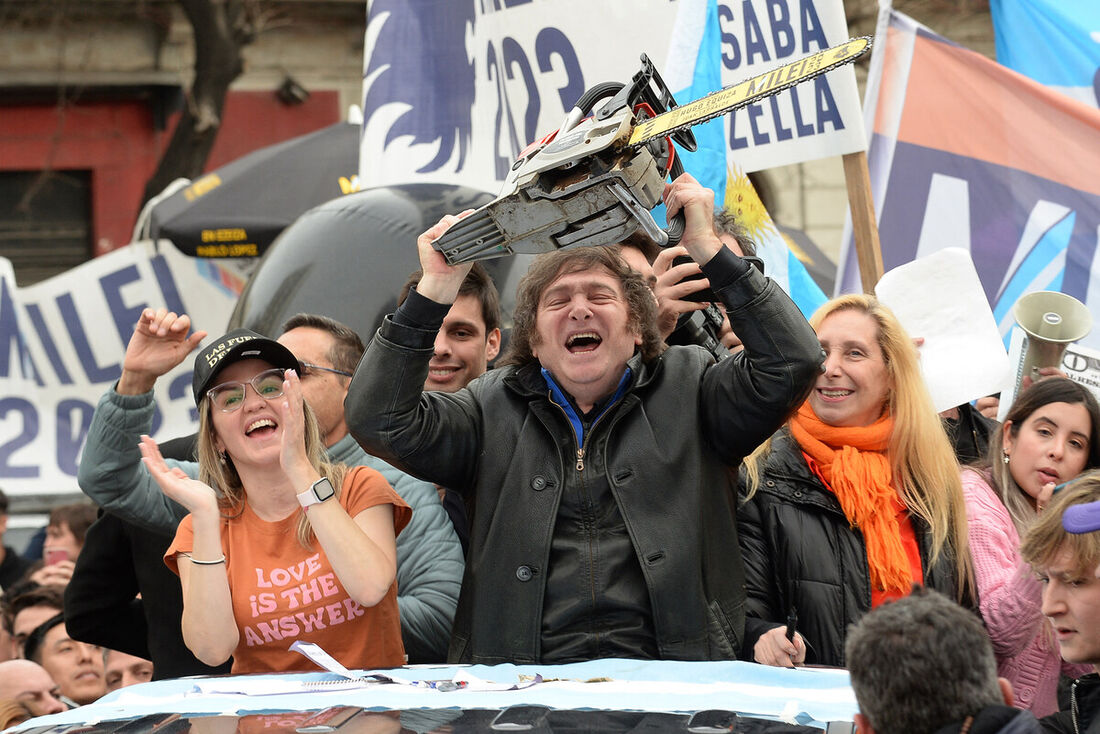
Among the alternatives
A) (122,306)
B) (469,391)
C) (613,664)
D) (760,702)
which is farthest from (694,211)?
(122,306)

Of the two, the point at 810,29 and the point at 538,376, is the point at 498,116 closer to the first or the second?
the point at 810,29

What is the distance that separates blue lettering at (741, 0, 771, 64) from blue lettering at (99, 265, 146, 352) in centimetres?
363

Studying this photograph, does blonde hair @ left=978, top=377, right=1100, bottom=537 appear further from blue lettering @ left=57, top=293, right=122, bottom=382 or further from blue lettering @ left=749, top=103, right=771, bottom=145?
blue lettering @ left=57, top=293, right=122, bottom=382

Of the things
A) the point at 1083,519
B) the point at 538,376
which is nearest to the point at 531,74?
the point at 538,376

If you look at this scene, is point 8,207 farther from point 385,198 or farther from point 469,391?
point 469,391

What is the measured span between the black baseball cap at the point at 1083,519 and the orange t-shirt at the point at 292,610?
4.73ft

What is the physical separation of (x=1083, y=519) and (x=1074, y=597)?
249 mm

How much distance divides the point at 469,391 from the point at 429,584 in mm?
485

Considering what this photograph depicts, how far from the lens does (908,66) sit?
21.1 feet

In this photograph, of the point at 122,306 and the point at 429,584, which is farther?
the point at 122,306

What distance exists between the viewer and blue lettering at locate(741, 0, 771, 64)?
545 centimetres

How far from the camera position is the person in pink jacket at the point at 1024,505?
3.30m

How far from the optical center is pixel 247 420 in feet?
11.2

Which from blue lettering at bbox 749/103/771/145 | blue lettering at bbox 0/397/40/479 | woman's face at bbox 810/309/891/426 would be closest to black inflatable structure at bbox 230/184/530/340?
A: blue lettering at bbox 749/103/771/145
